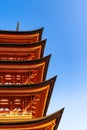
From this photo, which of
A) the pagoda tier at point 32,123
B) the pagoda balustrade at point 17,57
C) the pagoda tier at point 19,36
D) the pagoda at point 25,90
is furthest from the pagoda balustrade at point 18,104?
the pagoda tier at point 19,36

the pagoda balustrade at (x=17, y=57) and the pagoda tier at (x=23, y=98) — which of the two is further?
the pagoda balustrade at (x=17, y=57)

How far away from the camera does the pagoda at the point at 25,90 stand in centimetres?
1352

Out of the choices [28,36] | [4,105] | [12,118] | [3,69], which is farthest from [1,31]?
[12,118]

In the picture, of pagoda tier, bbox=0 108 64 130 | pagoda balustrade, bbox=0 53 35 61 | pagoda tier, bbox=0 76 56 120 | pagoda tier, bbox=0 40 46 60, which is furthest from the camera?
pagoda balustrade, bbox=0 53 35 61

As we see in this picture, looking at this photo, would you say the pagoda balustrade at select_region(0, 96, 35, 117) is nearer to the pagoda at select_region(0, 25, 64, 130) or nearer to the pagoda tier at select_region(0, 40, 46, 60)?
the pagoda at select_region(0, 25, 64, 130)

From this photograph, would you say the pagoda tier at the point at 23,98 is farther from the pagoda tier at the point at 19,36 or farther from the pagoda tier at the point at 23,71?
the pagoda tier at the point at 19,36

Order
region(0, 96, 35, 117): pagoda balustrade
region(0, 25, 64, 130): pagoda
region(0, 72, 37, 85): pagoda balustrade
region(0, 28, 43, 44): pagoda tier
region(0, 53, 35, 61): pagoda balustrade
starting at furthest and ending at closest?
1. region(0, 28, 43, 44): pagoda tier
2. region(0, 53, 35, 61): pagoda balustrade
3. region(0, 72, 37, 85): pagoda balustrade
4. region(0, 96, 35, 117): pagoda balustrade
5. region(0, 25, 64, 130): pagoda

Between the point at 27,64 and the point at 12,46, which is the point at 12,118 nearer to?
the point at 27,64

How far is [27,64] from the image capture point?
16703mm

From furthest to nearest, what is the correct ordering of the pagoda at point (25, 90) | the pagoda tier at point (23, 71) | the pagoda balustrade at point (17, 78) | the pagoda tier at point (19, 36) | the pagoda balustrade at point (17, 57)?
the pagoda tier at point (19, 36) < the pagoda balustrade at point (17, 57) < the pagoda balustrade at point (17, 78) < the pagoda tier at point (23, 71) < the pagoda at point (25, 90)

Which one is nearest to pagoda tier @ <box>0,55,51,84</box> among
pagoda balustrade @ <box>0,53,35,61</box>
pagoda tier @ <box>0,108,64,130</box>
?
pagoda balustrade @ <box>0,53,35,61</box>

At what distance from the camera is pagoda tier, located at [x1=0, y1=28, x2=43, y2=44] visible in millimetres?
20203

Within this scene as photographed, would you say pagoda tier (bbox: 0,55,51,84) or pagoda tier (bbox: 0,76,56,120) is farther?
pagoda tier (bbox: 0,55,51,84)

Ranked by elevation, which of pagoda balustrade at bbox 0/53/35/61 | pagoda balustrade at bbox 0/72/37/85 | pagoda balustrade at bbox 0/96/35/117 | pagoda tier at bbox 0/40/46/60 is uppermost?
pagoda tier at bbox 0/40/46/60
